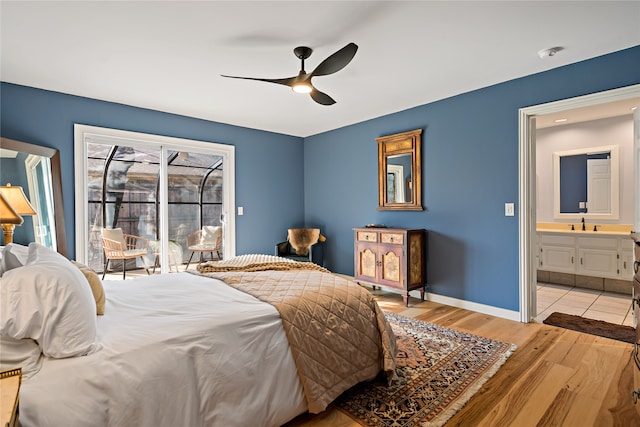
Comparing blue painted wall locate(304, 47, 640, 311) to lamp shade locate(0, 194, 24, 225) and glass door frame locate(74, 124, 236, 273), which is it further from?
lamp shade locate(0, 194, 24, 225)

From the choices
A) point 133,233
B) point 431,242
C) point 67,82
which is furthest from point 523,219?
point 67,82

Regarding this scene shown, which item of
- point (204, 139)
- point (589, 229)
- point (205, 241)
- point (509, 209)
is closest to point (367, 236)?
point (509, 209)

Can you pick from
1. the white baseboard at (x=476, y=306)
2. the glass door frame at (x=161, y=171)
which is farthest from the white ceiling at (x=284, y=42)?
the white baseboard at (x=476, y=306)

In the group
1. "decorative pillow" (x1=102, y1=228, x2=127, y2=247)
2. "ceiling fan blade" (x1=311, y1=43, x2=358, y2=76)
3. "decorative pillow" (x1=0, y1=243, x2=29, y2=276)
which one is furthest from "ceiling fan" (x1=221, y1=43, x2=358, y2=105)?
"decorative pillow" (x1=102, y1=228, x2=127, y2=247)

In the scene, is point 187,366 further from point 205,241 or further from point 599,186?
point 599,186

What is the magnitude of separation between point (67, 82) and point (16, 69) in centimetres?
38

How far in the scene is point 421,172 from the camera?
410 centimetres

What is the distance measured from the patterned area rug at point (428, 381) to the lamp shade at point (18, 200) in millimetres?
2920

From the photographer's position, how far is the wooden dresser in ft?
12.5

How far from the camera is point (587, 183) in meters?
4.83

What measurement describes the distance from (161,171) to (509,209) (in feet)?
13.6

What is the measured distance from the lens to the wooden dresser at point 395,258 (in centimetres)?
379

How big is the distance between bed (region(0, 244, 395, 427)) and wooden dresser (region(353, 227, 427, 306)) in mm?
1764

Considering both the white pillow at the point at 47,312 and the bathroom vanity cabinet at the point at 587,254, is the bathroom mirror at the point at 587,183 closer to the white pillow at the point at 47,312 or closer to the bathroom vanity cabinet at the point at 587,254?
the bathroom vanity cabinet at the point at 587,254
